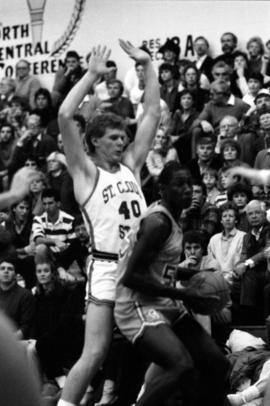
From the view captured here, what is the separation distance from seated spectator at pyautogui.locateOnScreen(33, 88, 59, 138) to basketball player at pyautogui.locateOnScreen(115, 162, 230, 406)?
1129 centimetres

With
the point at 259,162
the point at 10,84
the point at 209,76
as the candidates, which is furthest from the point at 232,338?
the point at 10,84

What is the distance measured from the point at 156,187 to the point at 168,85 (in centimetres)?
343

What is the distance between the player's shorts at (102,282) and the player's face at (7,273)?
13.8 feet

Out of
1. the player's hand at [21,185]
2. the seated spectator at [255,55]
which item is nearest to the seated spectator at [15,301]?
the player's hand at [21,185]

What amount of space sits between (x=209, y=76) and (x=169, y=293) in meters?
10.9

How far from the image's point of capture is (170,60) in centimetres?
1889

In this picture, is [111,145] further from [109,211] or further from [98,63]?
[98,63]

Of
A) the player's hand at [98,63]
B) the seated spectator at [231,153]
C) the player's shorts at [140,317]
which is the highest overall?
the player's hand at [98,63]

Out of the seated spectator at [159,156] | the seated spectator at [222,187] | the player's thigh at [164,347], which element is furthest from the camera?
the seated spectator at [159,156]

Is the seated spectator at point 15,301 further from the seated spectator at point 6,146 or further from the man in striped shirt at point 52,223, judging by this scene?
the seated spectator at point 6,146

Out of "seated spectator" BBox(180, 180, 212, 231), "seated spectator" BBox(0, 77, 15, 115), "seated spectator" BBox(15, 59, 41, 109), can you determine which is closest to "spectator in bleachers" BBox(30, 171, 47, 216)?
"seated spectator" BBox(180, 180, 212, 231)

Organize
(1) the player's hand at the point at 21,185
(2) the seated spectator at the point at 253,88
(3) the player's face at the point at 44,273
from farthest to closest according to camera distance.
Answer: (2) the seated spectator at the point at 253,88 → (3) the player's face at the point at 44,273 → (1) the player's hand at the point at 21,185

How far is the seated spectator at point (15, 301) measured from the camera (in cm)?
1188

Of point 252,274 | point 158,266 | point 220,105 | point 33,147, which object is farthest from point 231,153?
point 158,266
